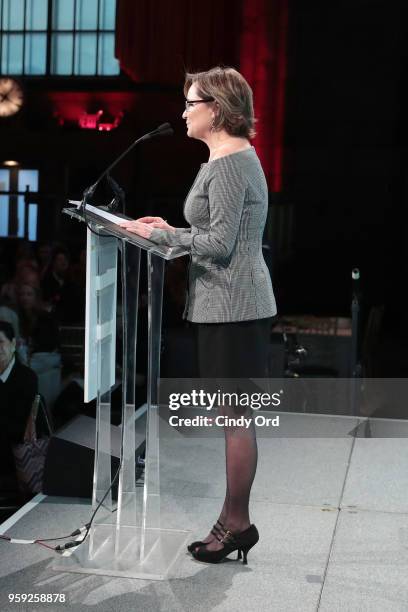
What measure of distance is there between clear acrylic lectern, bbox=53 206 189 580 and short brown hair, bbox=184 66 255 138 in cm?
35

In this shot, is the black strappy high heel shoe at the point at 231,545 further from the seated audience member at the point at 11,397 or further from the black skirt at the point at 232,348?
the seated audience member at the point at 11,397

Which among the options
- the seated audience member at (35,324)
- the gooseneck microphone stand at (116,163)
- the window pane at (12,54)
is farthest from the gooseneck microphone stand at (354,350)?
the window pane at (12,54)

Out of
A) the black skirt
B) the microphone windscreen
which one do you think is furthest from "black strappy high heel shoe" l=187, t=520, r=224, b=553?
the microphone windscreen

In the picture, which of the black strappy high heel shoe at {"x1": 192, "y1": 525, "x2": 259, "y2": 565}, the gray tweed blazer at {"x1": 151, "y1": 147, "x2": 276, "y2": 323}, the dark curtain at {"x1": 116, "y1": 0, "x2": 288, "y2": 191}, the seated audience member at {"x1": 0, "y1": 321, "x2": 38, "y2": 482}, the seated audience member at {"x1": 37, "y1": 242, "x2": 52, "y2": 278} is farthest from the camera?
the dark curtain at {"x1": 116, "y1": 0, "x2": 288, "y2": 191}

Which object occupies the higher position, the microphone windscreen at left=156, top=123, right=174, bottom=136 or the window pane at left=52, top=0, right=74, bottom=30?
the window pane at left=52, top=0, right=74, bottom=30

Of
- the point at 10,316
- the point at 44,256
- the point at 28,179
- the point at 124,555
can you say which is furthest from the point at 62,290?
the point at 124,555

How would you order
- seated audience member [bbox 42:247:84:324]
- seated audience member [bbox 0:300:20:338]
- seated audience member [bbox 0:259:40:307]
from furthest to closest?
seated audience member [bbox 42:247:84:324], seated audience member [bbox 0:259:40:307], seated audience member [bbox 0:300:20:338]

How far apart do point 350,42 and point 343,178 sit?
88 cm

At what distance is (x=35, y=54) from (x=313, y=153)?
1.95m

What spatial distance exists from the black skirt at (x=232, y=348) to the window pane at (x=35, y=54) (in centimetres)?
411

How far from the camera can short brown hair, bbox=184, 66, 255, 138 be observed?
7.60ft

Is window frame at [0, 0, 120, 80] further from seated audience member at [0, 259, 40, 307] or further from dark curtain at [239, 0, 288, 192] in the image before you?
seated audience member at [0, 259, 40, 307]

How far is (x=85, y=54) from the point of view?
5941 millimetres

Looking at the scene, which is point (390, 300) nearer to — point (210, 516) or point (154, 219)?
point (210, 516)
